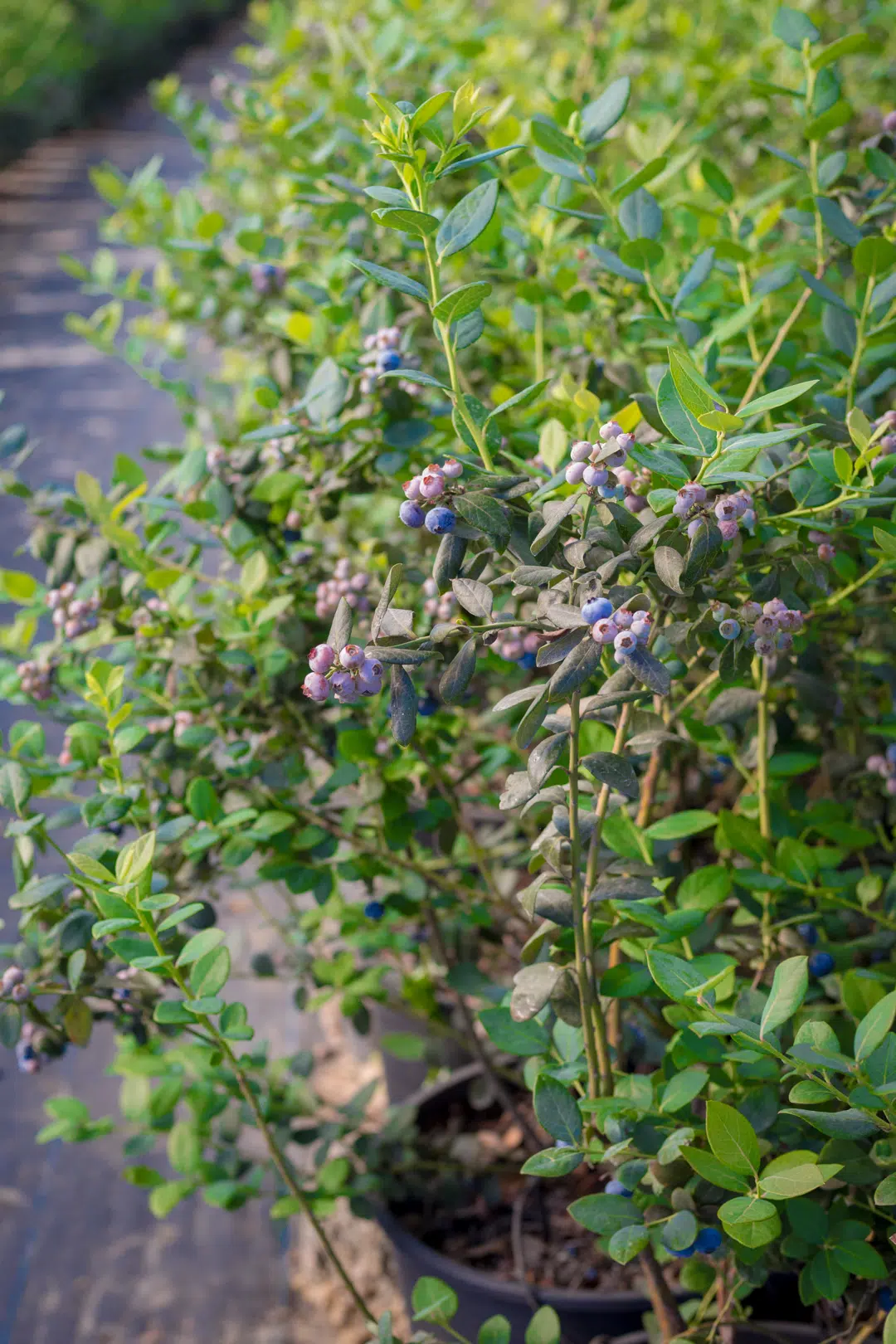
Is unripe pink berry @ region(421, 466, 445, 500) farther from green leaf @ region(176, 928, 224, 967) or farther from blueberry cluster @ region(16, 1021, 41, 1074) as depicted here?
blueberry cluster @ region(16, 1021, 41, 1074)

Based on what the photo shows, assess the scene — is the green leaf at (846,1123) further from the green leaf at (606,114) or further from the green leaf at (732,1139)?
the green leaf at (606,114)

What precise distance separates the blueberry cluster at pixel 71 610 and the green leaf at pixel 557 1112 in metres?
0.66

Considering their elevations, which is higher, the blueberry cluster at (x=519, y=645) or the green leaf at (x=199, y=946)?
the blueberry cluster at (x=519, y=645)

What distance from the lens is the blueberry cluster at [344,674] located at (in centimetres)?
84

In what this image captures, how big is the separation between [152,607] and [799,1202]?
2.83ft

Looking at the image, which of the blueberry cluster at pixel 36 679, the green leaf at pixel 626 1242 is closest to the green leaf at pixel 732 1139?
the green leaf at pixel 626 1242

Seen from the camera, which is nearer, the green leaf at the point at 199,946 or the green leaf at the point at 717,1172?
the green leaf at the point at 717,1172

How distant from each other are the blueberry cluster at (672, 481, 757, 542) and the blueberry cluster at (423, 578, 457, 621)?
0.28 metres

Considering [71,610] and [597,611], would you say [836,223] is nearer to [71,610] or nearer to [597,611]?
[597,611]

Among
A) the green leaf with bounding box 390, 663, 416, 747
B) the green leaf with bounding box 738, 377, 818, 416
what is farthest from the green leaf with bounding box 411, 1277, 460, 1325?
the green leaf with bounding box 738, 377, 818, 416

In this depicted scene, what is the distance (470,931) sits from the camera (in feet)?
5.45

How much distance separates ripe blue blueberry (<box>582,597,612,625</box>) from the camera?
794 millimetres

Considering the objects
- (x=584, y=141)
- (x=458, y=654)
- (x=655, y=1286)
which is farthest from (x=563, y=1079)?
(x=584, y=141)

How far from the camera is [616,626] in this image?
79 cm
